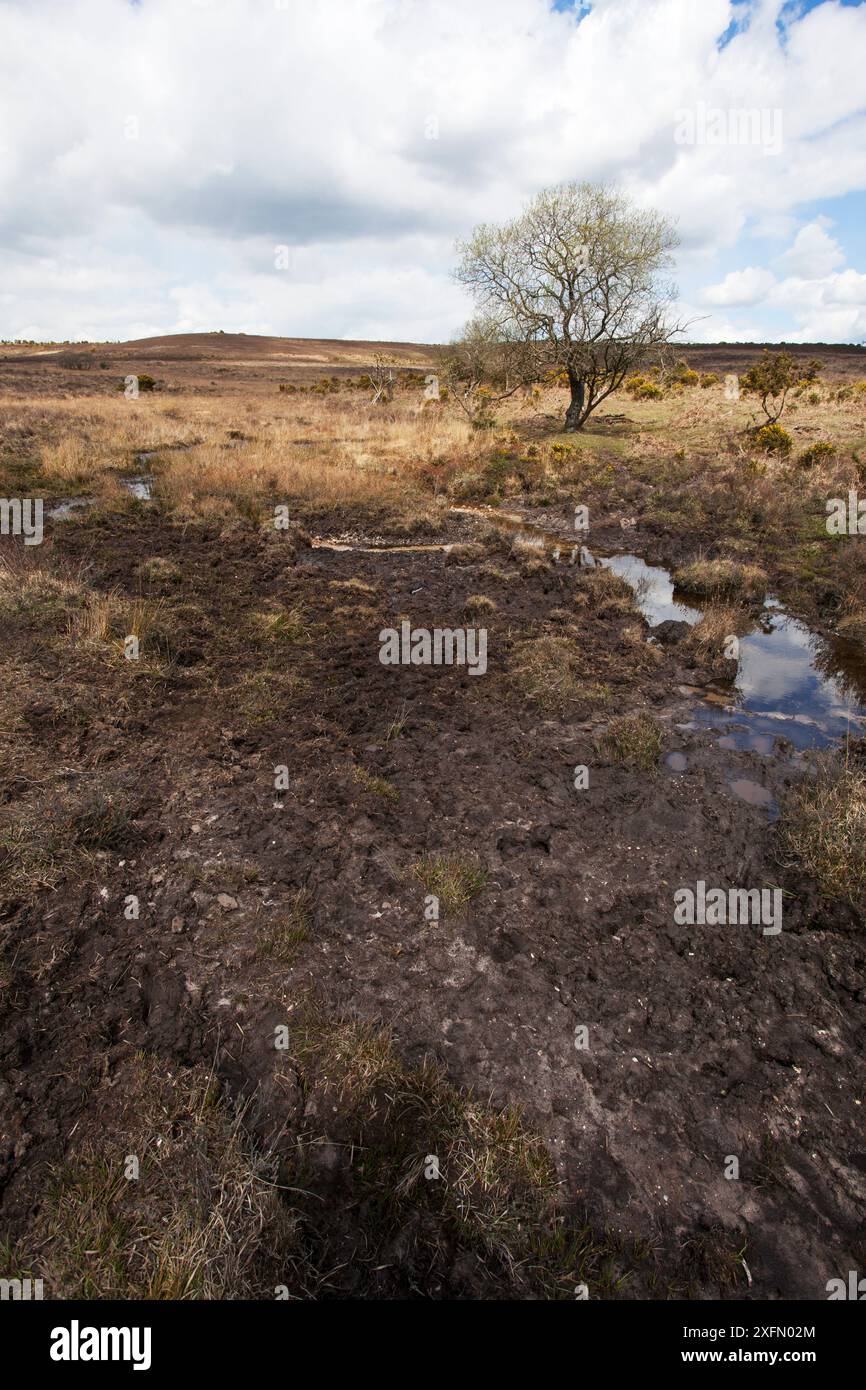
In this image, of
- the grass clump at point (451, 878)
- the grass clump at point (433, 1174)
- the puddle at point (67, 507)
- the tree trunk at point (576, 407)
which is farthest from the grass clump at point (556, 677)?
the tree trunk at point (576, 407)

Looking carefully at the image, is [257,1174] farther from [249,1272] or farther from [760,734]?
[760,734]

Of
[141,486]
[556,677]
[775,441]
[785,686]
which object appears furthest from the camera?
[775,441]

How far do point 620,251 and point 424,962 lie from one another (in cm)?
2593

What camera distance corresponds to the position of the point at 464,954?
13.6 feet

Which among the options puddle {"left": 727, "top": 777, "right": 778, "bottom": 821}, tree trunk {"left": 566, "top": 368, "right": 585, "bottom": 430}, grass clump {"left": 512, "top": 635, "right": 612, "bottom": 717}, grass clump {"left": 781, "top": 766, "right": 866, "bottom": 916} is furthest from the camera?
tree trunk {"left": 566, "top": 368, "right": 585, "bottom": 430}

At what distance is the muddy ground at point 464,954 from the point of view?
2.96m

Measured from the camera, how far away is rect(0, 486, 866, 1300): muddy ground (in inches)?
116

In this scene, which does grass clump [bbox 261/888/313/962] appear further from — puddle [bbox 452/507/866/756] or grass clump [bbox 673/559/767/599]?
grass clump [bbox 673/559/767/599]

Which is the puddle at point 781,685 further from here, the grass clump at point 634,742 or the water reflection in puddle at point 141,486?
the water reflection in puddle at point 141,486

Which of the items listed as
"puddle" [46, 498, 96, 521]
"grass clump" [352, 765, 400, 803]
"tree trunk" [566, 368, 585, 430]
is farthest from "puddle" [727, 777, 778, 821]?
"tree trunk" [566, 368, 585, 430]

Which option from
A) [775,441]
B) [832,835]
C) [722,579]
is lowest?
[832,835]

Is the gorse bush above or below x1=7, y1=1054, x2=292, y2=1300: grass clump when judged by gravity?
above

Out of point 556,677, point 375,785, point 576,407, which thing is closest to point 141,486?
point 556,677

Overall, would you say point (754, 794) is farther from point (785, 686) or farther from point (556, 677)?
point (785, 686)
